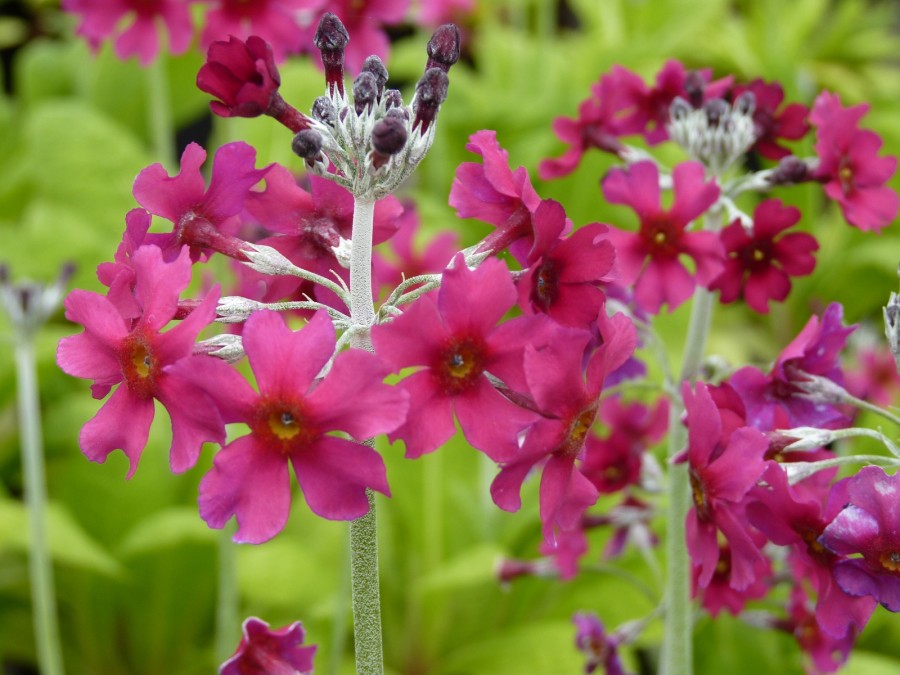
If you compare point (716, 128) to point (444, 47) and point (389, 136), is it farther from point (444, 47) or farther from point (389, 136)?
point (389, 136)

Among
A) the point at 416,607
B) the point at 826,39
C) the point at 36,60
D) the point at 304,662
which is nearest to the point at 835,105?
the point at 304,662

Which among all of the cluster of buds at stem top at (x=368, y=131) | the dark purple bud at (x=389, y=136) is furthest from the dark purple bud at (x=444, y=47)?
the dark purple bud at (x=389, y=136)

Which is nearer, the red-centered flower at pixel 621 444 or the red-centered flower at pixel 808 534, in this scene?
the red-centered flower at pixel 808 534

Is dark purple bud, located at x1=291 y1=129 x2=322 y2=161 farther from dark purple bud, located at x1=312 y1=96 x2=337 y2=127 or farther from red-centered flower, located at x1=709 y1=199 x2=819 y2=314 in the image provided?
red-centered flower, located at x1=709 y1=199 x2=819 y2=314

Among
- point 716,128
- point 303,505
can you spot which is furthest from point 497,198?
point 303,505

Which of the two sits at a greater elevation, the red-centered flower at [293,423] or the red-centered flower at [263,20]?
the red-centered flower at [293,423]

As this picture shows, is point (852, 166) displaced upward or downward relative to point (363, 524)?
upward

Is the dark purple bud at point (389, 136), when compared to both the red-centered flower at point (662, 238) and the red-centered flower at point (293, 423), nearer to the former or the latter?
the red-centered flower at point (293, 423)

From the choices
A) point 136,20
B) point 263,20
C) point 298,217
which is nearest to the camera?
point 298,217
